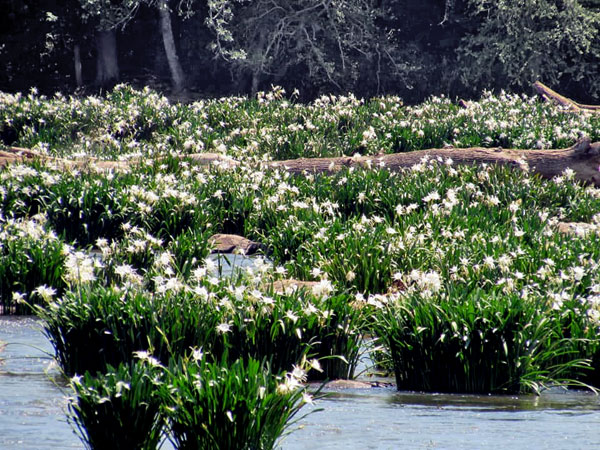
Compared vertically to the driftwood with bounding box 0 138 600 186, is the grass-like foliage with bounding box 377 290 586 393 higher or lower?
lower

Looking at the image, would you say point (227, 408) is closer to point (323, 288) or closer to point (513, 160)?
point (323, 288)

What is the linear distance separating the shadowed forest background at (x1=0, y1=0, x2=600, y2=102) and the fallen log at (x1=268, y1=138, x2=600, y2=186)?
16.8 metres

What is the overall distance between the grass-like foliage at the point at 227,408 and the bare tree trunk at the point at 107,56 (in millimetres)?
34401

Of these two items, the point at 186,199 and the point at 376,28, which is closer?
the point at 186,199

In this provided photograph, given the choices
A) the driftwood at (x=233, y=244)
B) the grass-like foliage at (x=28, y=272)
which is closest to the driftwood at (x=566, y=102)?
the driftwood at (x=233, y=244)

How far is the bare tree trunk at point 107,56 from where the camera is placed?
124 feet

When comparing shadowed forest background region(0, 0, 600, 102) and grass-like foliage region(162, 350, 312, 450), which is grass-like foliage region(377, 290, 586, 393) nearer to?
grass-like foliage region(162, 350, 312, 450)

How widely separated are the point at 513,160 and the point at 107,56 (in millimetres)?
25664

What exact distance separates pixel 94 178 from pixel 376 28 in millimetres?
23587

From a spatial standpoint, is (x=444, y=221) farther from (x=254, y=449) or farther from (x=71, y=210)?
(x=254, y=449)

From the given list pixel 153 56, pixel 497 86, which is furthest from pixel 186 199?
pixel 153 56

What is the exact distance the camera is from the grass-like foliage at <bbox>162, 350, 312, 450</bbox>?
4250mm

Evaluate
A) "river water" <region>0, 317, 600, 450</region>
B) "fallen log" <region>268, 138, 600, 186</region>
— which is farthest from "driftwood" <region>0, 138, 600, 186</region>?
"river water" <region>0, 317, 600, 450</region>

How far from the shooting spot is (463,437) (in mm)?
4855
